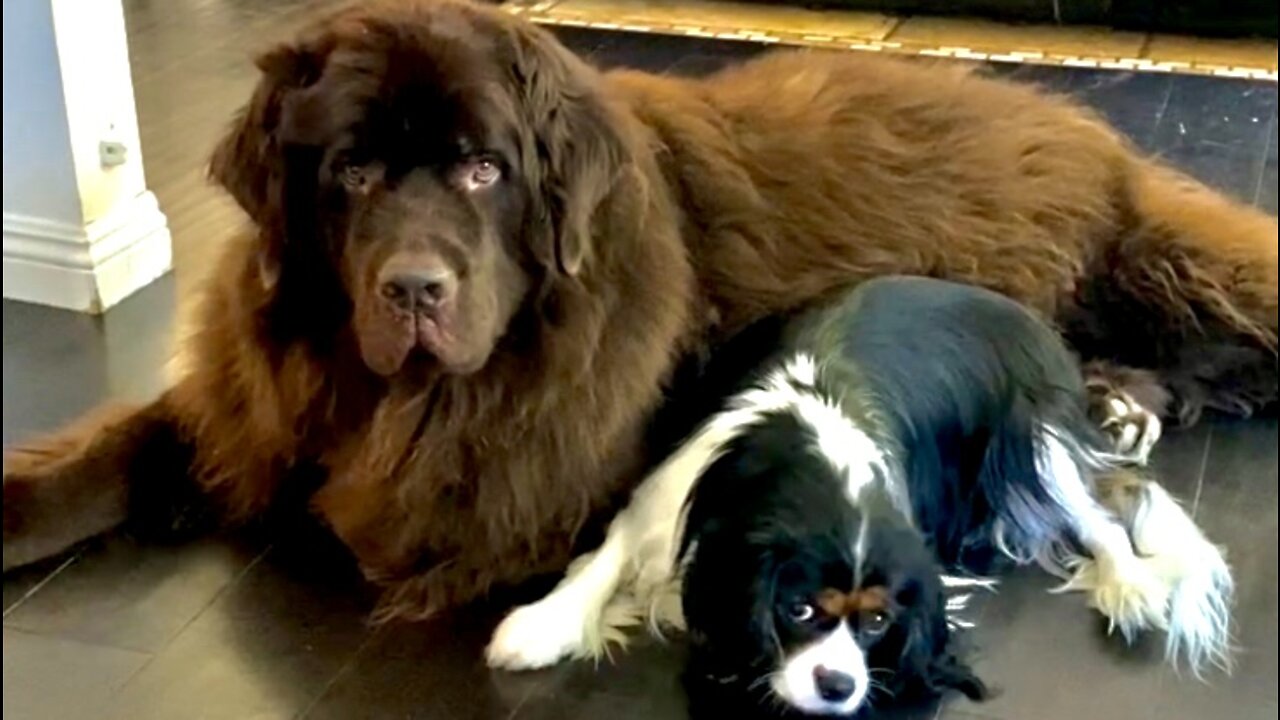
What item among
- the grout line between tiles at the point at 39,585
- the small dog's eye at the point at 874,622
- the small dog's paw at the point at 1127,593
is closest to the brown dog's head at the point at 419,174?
the grout line between tiles at the point at 39,585

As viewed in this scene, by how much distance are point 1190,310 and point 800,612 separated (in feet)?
3.67

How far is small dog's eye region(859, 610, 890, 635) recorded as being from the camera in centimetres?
212

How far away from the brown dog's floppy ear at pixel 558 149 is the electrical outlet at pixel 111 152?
48.5 inches

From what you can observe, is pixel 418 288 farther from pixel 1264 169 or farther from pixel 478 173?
pixel 1264 169

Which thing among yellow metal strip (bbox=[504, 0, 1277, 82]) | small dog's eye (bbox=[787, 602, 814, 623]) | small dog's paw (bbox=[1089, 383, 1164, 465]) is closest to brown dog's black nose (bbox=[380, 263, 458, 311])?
small dog's eye (bbox=[787, 602, 814, 623])

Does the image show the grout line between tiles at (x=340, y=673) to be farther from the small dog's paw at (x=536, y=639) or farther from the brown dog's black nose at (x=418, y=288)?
the brown dog's black nose at (x=418, y=288)

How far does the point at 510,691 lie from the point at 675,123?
88 cm

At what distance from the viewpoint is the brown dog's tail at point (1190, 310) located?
2.88m

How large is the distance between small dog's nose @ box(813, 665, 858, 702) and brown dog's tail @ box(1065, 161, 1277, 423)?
1027 millimetres

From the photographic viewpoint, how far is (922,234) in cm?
277

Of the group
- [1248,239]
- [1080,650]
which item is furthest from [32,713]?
[1248,239]

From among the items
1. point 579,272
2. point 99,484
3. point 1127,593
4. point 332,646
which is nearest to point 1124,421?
point 1127,593

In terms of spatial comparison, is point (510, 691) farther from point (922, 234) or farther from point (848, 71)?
point (848, 71)

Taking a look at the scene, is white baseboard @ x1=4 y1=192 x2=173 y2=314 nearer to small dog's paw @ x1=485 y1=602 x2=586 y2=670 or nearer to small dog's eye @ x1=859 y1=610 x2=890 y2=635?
small dog's paw @ x1=485 y1=602 x2=586 y2=670
